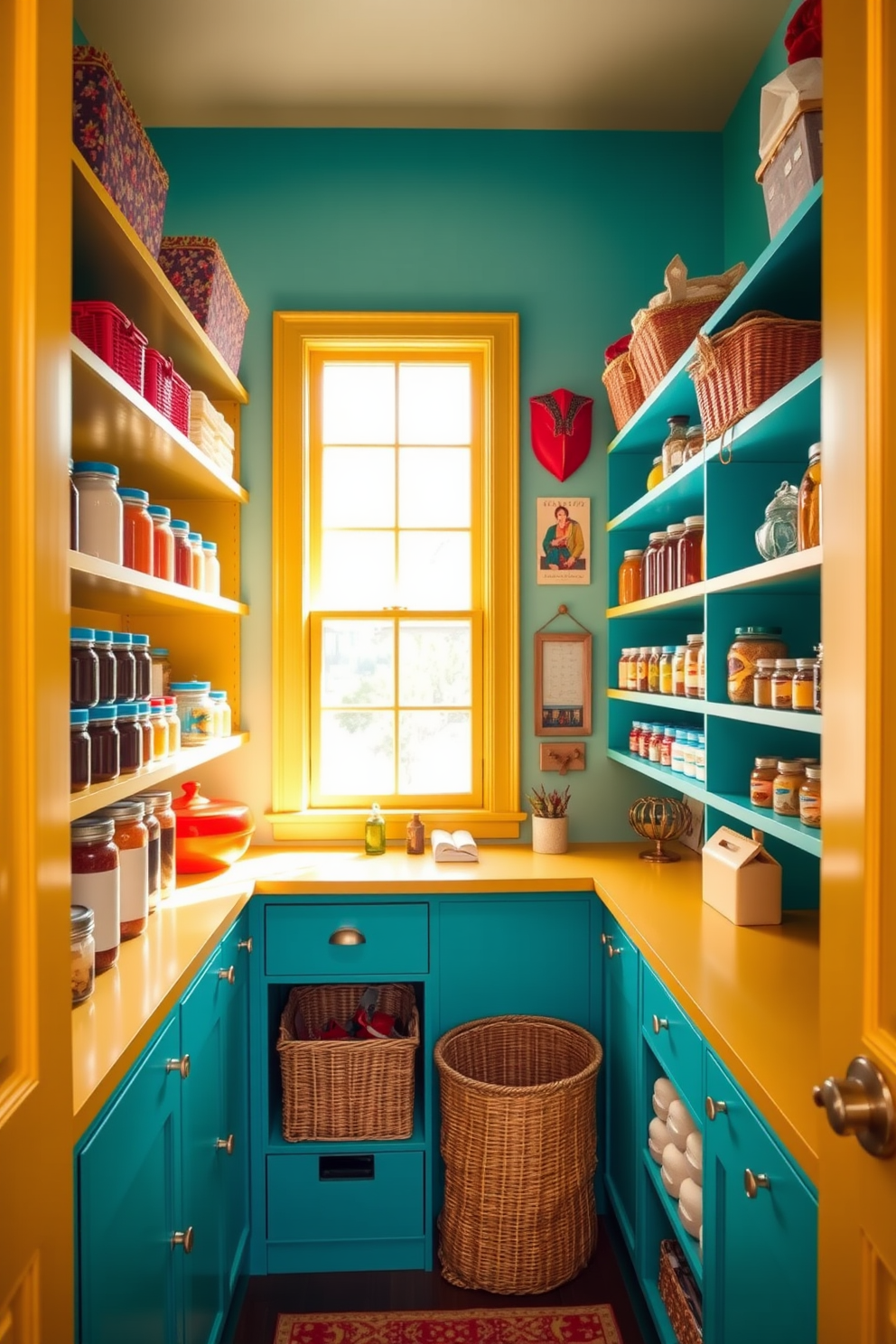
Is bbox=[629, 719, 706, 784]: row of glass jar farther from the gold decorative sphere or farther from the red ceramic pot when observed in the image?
the red ceramic pot

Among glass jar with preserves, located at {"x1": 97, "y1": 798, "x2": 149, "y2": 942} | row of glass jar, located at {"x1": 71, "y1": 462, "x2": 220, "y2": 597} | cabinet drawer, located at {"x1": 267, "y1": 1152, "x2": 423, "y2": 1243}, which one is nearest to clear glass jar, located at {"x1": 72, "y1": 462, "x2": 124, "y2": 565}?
row of glass jar, located at {"x1": 71, "y1": 462, "x2": 220, "y2": 597}

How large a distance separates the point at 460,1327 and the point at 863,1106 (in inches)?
75.1

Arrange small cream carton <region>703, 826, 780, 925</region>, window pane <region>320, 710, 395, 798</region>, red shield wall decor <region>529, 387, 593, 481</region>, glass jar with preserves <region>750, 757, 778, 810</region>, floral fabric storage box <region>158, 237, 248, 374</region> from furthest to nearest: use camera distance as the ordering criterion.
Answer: window pane <region>320, 710, 395, 798</region>, red shield wall decor <region>529, 387, 593, 481</region>, floral fabric storage box <region>158, 237, 248, 374</region>, small cream carton <region>703, 826, 780, 925</region>, glass jar with preserves <region>750, 757, 778, 810</region>

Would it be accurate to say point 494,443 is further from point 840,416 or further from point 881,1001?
point 881,1001

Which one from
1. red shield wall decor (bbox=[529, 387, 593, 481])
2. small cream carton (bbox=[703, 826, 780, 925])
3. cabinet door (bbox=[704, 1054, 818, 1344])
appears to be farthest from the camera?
red shield wall decor (bbox=[529, 387, 593, 481])

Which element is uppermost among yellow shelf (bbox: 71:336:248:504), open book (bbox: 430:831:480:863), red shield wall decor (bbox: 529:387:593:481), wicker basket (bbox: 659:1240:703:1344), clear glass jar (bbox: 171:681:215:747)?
red shield wall decor (bbox: 529:387:593:481)

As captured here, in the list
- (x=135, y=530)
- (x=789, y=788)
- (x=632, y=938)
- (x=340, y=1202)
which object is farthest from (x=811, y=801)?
(x=340, y=1202)

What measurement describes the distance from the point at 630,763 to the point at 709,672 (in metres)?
0.81

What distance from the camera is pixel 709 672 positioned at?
2.13 meters

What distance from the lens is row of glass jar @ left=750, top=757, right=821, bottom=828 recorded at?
67.2 inches

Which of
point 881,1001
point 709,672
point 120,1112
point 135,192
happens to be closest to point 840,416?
point 881,1001

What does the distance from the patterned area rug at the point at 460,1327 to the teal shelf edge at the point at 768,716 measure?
154cm

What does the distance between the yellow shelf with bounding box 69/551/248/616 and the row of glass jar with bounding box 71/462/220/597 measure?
38mm

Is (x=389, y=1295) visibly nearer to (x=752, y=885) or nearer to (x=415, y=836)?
(x=415, y=836)
